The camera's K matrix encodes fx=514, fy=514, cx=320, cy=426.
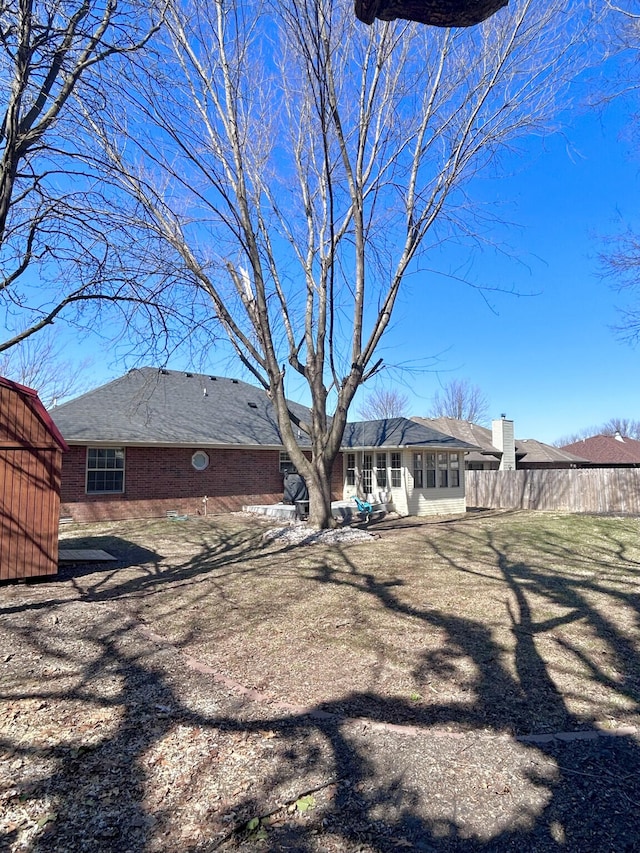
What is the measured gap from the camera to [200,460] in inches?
664

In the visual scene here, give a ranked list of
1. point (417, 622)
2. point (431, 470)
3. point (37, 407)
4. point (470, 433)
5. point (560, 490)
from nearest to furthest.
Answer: point (417, 622), point (37, 407), point (431, 470), point (560, 490), point (470, 433)

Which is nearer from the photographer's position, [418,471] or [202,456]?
[202,456]

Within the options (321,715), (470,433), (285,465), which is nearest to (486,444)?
(470,433)

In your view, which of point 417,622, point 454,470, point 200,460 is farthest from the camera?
point 454,470

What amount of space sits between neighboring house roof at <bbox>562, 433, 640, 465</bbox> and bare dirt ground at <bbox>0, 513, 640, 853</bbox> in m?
34.1

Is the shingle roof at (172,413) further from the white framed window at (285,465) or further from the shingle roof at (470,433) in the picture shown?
the shingle roof at (470,433)

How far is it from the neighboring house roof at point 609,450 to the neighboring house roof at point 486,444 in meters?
1.82

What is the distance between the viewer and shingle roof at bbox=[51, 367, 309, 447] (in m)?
15.1

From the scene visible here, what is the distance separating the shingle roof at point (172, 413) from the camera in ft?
49.5

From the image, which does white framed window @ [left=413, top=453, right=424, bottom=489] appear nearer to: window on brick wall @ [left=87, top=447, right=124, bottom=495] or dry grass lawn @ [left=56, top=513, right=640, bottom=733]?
dry grass lawn @ [left=56, top=513, right=640, bottom=733]

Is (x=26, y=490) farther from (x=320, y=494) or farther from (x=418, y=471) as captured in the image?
(x=418, y=471)

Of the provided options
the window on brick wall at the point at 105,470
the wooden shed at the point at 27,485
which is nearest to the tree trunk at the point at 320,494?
the wooden shed at the point at 27,485

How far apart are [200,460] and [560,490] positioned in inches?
565

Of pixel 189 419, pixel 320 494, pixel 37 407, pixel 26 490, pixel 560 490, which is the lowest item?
pixel 560 490
